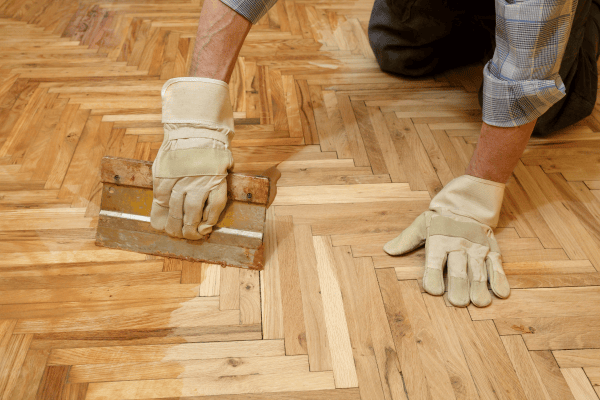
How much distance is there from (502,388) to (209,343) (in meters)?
0.60

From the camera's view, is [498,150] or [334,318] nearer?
[334,318]

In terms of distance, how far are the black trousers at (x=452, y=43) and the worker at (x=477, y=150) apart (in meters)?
0.48

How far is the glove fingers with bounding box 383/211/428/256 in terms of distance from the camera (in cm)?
111


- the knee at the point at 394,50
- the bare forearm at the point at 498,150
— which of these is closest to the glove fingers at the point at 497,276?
the bare forearm at the point at 498,150

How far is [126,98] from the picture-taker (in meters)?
1.63

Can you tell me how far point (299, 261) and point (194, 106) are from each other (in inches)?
17.6

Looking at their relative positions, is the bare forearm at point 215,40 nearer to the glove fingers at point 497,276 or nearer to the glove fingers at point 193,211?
the glove fingers at point 193,211

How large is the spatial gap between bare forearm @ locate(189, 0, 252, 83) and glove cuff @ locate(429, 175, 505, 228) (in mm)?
651

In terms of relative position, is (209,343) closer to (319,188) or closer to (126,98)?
(319,188)

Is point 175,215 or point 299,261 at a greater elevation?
point 175,215

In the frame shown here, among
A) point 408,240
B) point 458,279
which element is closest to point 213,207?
point 408,240

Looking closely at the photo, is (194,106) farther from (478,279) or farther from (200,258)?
(478,279)

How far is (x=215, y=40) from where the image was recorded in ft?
3.55

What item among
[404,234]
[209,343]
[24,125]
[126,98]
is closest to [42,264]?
[209,343]
